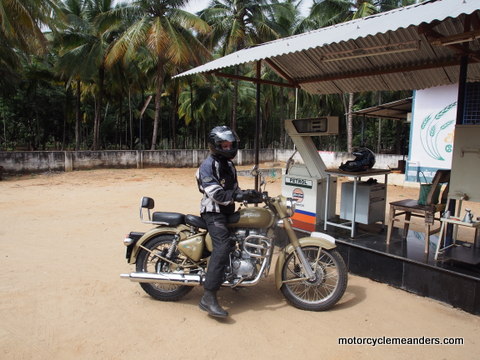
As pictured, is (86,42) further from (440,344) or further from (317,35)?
(440,344)

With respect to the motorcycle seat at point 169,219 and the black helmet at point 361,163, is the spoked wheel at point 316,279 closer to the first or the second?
the motorcycle seat at point 169,219

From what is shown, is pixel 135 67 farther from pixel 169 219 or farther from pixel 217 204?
pixel 217 204

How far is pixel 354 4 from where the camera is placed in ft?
58.3

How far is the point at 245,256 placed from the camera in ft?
10.9

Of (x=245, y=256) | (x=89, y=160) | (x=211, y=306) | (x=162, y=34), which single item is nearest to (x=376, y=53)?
(x=245, y=256)

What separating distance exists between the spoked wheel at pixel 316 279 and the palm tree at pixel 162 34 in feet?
42.2

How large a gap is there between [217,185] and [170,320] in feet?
4.03

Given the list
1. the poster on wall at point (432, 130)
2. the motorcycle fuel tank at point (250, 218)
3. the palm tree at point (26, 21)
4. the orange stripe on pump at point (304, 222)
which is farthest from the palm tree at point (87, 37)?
the motorcycle fuel tank at point (250, 218)

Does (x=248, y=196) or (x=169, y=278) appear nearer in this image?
(x=248, y=196)

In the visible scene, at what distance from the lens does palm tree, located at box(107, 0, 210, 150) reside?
14836 mm

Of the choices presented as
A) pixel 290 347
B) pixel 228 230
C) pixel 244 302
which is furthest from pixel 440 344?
pixel 228 230

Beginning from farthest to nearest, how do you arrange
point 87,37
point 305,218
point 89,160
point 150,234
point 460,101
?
point 87,37 → point 89,160 → point 305,218 → point 460,101 → point 150,234

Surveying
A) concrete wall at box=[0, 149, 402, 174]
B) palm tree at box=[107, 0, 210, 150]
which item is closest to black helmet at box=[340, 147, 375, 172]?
concrete wall at box=[0, 149, 402, 174]

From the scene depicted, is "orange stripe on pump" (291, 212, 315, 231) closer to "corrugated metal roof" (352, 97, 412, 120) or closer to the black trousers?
the black trousers
